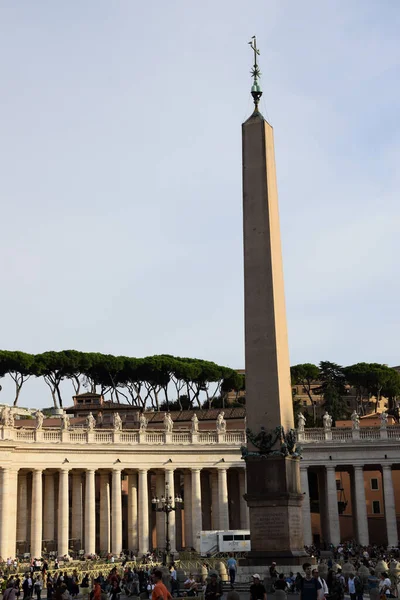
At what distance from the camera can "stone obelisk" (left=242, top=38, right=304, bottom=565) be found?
2402 centimetres

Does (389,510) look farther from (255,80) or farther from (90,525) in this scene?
(255,80)

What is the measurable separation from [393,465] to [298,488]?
39.8 meters

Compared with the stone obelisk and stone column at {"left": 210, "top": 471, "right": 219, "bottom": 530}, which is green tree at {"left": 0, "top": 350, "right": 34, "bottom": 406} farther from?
the stone obelisk

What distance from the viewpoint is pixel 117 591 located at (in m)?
25.0

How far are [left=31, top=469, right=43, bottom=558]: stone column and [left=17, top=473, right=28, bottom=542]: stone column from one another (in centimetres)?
301

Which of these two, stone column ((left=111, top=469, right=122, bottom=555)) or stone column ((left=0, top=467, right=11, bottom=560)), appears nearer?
stone column ((left=0, top=467, right=11, bottom=560))

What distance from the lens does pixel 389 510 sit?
2303 inches

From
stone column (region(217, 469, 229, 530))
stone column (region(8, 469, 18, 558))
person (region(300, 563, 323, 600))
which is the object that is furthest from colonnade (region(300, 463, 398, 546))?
person (region(300, 563, 323, 600))

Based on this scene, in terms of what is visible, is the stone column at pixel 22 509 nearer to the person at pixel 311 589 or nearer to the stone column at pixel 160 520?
the stone column at pixel 160 520

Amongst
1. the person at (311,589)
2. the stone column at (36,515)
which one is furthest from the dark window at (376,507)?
the person at (311,589)

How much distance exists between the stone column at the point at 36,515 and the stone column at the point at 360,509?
21.9 meters

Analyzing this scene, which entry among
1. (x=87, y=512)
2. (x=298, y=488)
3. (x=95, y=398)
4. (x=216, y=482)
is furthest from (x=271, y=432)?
(x=95, y=398)

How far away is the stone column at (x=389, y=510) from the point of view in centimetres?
5772

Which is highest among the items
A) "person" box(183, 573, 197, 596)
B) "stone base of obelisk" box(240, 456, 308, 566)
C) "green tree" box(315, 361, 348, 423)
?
"green tree" box(315, 361, 348, 423)
